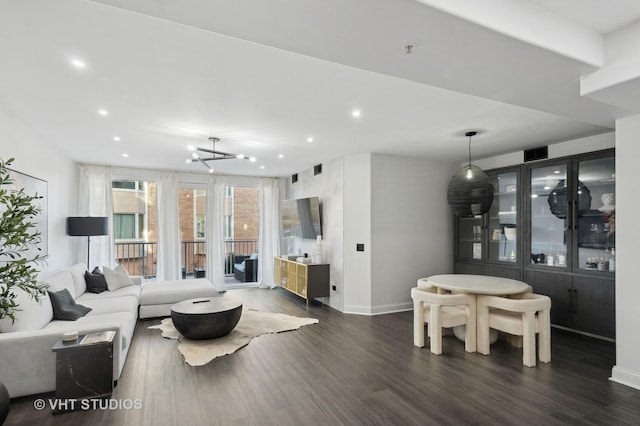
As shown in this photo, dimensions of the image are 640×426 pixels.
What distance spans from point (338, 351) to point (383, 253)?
7.08ft

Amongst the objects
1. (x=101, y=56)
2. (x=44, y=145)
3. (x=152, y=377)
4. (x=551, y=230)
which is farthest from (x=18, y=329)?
(x=551, y=230)

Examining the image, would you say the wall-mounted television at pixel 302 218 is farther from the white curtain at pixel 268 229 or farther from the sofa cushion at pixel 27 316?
the sofa cushion at pixel 27 316

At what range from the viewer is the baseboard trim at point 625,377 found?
2991mm

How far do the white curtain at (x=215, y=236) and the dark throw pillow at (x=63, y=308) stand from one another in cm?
377

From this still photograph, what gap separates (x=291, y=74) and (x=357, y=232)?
11.1 feet

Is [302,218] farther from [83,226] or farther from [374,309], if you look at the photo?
[83,226]

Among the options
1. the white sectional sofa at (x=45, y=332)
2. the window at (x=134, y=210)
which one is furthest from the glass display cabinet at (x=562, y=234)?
the window at (x=134, y=210)

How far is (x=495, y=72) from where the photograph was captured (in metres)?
2.17

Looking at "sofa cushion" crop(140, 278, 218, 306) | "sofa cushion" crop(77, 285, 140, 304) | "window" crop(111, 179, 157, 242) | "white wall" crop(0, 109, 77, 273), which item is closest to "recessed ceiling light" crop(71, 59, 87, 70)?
"white wall" crop(0, 109, 77, 273)

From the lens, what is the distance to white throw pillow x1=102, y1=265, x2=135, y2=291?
522cm

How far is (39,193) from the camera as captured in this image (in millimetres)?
4438

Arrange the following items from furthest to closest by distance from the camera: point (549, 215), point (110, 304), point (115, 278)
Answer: point (115, 278)
point (549, 215)
point (110, 304)

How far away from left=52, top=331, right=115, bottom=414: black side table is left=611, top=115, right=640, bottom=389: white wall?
445 cm

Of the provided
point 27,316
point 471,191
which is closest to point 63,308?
point 27,316
